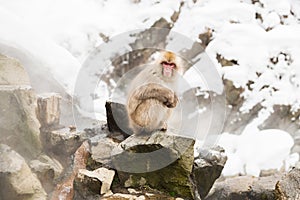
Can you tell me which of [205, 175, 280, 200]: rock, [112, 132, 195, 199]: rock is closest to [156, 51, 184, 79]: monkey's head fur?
[112, 132, 195, 199]: rock

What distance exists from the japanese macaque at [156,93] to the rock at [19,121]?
2.88ft

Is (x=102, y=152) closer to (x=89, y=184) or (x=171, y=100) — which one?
(x=89, y=184)

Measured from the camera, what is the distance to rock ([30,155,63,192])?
2.62 metres

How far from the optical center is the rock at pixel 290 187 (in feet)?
8.88

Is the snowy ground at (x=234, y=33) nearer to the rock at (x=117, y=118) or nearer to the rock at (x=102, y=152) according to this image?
the rock at (x=117, y=118)

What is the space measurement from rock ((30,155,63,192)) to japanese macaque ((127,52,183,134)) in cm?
80

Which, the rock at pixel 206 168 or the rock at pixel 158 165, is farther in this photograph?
the rock at pixel 206 168

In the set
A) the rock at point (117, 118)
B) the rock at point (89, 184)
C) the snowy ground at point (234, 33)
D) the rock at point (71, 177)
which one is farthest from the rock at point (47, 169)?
the snowy ground at point (234, 33)

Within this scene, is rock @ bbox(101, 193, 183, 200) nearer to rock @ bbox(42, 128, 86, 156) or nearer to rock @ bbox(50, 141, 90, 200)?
rock @ bbox(50, 141, 90, 200)

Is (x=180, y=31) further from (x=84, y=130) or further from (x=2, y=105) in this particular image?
(x=2, y=105)

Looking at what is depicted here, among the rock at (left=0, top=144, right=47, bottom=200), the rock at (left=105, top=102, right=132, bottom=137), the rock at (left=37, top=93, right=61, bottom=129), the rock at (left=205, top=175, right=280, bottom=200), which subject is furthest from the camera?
the rock at (left=205, top=175, right=280, bottom=200)

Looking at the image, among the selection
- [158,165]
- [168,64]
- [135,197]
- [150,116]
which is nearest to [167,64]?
[168,64]

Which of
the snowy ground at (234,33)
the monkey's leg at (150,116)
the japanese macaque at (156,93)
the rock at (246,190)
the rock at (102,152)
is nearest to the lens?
the japanese macaque at (156,93)

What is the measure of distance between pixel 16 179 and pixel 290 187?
2.23 meters
